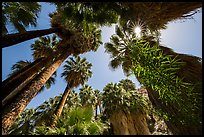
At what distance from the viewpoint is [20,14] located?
907cm

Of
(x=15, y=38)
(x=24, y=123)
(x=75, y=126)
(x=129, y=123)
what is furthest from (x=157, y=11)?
(x=24, y=123)

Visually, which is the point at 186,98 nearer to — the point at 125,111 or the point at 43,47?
the point at 125,111

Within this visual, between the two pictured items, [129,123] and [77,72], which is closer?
[129,123]

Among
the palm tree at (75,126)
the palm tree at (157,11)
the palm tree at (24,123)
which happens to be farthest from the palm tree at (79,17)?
the palm tree at (24,123)

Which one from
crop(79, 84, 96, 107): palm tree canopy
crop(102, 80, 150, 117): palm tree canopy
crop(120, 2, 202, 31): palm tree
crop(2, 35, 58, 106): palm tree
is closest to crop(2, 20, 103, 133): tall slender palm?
crop(2, 35, 58, 106): palm tree

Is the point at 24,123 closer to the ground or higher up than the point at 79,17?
higher up

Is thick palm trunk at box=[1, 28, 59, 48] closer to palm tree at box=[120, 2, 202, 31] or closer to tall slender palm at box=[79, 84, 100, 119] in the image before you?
palm tree at box=[120, 2, 202, 31]

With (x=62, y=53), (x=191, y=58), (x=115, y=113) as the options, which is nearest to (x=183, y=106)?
(x=191, y=58)

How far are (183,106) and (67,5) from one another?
233 inches

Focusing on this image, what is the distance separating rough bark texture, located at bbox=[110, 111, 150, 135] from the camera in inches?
417

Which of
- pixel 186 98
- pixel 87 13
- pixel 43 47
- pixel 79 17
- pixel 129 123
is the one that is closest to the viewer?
pixel 186 98

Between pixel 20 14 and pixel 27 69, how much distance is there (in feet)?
9.32

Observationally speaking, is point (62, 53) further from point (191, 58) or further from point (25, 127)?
point (25, 127)

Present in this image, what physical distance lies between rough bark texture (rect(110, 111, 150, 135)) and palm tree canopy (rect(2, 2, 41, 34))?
24.7 ft
